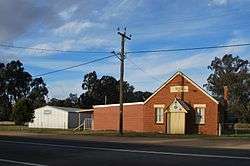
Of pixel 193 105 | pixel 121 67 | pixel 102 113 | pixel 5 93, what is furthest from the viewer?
pixel 5 93

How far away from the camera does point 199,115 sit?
4978 centimetres

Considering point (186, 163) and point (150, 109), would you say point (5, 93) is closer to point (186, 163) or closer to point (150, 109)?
point (150, 109)

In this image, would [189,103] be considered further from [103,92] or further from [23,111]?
[103,92]

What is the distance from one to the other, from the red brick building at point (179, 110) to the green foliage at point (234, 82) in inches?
1609

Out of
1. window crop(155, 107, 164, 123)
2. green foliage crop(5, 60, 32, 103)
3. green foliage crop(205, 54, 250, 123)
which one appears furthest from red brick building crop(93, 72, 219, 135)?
green foliage crop(5, 60, 32, 103)

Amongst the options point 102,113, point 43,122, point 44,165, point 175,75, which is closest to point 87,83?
point 43,122

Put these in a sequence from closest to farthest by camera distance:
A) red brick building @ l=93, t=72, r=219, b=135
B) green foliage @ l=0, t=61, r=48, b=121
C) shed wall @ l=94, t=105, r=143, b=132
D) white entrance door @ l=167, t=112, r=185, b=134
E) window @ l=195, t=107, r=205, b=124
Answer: red brick building @ l=93, t=72, r=219, b=135 < white entrance door @ l=167, t=112, r=185, b=134 < window @ l=195, t=107, r=205, b=124 < shed wall @ l=94, t=105, r=143, b=132 < green foliage @ l=0, t=61, r=48, b=121

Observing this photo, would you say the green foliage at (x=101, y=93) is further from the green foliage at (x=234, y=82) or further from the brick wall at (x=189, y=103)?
the brick wall at (x=189, y=103)

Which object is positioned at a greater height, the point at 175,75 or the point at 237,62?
the point at 237,62

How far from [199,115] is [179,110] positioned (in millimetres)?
2023

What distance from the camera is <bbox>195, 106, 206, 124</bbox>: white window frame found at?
4950 centimetres

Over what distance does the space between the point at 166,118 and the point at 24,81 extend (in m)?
86.5

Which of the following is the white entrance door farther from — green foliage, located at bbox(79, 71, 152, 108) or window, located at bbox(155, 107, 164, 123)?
green foliage, located at bbox(79, 71, 152, 108)

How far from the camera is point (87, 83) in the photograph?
449 ft
